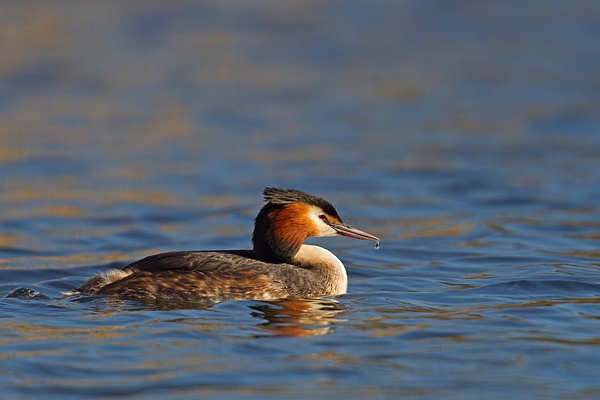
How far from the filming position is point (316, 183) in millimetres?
16734

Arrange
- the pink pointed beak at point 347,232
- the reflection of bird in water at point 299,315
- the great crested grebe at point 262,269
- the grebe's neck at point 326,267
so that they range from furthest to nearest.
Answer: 1. the pink pointed beak at point 347,232
2. the grebe's neck at point 326,267
3. the great crested grebe at point 262,269
4. the reflection of bird in water at point 299,315

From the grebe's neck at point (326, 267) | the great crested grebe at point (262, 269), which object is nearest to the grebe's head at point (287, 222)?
the great crested grebe at point (262, 269)

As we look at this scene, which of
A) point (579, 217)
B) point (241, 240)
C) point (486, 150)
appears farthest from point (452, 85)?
point (241, 240)

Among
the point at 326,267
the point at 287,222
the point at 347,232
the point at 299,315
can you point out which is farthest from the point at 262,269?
the point at 347,232

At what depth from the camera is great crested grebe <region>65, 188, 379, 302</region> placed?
9.16m

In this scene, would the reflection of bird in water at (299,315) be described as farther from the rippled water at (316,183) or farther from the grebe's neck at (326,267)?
the grebe's neck at (326,267)

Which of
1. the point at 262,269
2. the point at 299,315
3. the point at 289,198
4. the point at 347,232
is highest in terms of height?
the point at 289,198

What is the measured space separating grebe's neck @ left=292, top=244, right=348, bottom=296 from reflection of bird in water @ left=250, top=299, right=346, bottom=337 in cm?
22

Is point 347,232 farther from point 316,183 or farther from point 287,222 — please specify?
point 316,183

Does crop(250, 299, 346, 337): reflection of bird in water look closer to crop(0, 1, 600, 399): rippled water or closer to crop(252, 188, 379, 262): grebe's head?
crop(0, 1, 600, 399): rippled water

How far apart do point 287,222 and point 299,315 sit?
1.01m

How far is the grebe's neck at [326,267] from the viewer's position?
→ 31.4 ft

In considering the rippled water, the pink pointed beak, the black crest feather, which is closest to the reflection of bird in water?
the rippled water

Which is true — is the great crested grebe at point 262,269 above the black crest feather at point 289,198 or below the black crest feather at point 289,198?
below
